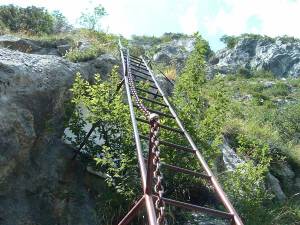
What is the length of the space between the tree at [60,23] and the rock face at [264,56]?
123ft

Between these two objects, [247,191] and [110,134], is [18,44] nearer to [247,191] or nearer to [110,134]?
[110,134]

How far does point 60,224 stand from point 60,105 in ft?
7.36

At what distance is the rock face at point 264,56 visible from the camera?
5959 cm

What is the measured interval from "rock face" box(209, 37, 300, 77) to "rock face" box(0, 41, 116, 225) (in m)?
49.6

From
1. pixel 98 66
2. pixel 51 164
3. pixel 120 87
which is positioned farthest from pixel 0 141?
pixel 98 66

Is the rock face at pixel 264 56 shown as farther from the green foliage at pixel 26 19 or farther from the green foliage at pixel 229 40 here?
the green foliage at pixel 26 19

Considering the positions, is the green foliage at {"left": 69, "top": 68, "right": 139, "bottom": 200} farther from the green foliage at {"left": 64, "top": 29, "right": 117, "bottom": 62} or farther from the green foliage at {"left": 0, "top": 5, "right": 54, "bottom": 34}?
the green foliage at {"left": 0, "top": 5, "right": 54, "bottom": 34}

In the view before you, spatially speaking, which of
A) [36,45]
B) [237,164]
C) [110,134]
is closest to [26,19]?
[36,45]

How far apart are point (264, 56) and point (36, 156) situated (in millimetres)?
55226

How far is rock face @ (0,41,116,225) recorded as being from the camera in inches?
277

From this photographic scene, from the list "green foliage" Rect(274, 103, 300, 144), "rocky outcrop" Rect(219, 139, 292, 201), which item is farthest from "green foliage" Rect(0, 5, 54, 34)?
"green foliage" Rect(274, 103, 300, 144)

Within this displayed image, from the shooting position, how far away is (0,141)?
6926mm

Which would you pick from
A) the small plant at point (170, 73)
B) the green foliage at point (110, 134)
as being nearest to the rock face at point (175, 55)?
Answer: the small plant at point (170, 73)

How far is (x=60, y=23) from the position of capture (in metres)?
20.3
